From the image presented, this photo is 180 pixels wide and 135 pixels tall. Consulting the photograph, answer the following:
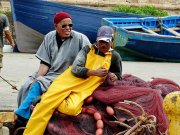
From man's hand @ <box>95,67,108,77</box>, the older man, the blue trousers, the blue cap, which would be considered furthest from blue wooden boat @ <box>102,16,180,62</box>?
man's hand @ <box>95,67,108,77</box>

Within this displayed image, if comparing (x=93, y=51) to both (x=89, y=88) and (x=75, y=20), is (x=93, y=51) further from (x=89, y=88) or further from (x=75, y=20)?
(x=75, y=20)

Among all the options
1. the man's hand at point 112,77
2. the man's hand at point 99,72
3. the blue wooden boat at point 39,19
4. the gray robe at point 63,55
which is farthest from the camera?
the blue wooden boat at point 39,19

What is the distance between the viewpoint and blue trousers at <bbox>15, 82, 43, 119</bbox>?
18.2 feet

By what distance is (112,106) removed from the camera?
5160 millimetres

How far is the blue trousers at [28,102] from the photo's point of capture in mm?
5547

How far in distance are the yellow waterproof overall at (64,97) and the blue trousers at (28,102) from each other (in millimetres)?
312

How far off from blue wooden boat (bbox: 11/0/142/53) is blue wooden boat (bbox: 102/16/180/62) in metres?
1.90

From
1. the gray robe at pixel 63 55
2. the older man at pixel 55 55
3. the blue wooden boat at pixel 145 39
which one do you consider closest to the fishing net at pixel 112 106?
→ the older man at pixel 55 55

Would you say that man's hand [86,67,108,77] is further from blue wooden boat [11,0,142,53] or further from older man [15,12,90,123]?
blue wooden boat [11,0,142,53]

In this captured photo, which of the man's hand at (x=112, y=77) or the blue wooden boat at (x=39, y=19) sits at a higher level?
the man's hand at (x=112, y=77)

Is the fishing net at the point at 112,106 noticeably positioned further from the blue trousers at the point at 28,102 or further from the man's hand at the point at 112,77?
the blue trousers at the point at 28,102

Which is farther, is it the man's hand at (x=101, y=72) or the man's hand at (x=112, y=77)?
the man's hand at (x=112, y=77)

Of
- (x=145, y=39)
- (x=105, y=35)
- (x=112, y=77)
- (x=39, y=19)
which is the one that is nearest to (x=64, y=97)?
(x=112, y=77)

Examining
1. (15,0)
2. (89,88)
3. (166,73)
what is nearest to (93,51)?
(89,88)
